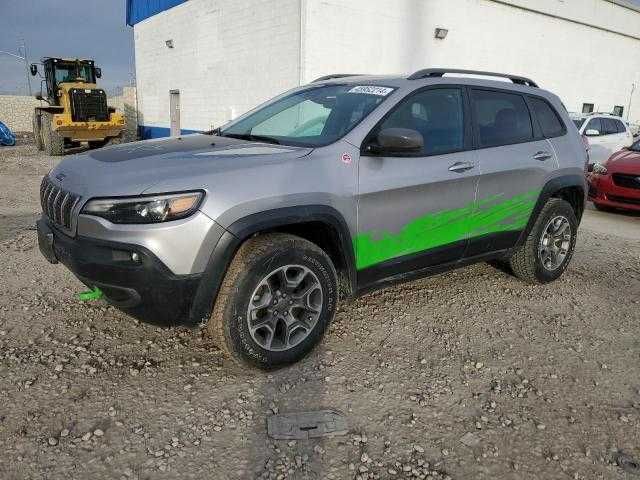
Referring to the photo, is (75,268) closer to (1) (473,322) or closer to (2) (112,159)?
(2) (112,159)

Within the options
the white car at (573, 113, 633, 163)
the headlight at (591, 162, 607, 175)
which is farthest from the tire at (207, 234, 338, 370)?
the white car at (573, 113, 633, 163)

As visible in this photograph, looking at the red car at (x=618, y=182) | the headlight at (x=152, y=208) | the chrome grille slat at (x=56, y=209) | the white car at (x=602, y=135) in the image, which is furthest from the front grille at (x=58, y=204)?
the white car at (x=602, y=135)

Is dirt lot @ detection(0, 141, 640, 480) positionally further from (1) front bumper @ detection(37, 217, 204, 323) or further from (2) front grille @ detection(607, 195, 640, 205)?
(2) front grille @ detection(607, 195, 640, 205)

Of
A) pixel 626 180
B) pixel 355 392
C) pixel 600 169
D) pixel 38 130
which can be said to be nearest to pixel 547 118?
pixel 355 392

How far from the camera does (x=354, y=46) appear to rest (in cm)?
1173

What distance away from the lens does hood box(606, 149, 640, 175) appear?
26.2ft

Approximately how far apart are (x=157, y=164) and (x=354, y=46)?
10.1 meters

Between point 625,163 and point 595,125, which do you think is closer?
point 625,163

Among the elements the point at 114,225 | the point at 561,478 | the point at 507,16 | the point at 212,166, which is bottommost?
the point at 561,478

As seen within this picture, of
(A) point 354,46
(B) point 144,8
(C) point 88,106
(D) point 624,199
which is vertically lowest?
(D) point 624,199

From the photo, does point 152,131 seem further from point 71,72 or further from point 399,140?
point 399,140

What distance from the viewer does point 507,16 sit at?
50.4 ft

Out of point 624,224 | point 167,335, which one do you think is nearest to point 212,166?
point 167,335

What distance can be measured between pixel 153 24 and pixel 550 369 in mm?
19342
